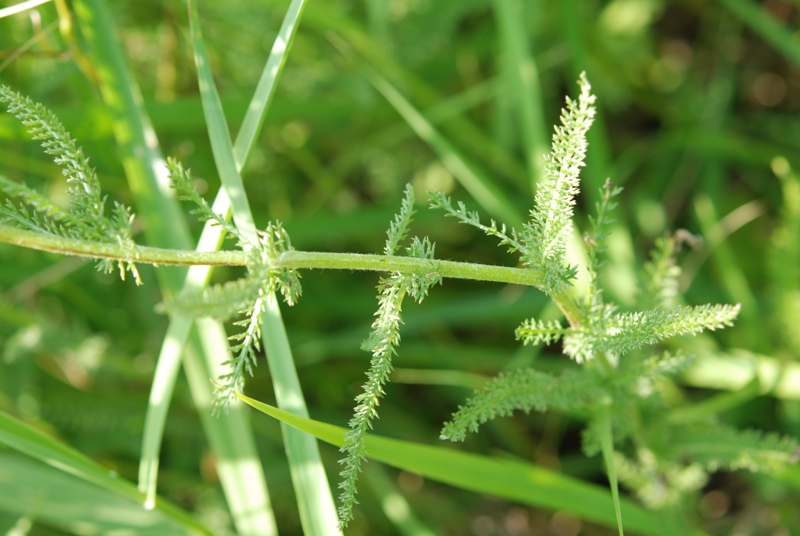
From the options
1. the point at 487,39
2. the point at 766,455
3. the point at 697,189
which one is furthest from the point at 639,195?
the point at 766,455

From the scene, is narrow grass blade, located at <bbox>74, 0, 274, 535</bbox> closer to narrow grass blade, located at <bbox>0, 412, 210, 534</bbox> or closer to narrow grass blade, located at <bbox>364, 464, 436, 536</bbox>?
narrow grass blade, located at <bbox>0, 412, 210, 534</bbox>

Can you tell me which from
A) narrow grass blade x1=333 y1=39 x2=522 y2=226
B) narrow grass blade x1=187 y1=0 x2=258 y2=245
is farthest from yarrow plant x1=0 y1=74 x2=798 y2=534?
narrow grass blade x1=333 y1=39 x2=522 y2=226

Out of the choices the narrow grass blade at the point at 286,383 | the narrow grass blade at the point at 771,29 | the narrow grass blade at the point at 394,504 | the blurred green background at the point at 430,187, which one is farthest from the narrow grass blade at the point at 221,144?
→ the narrow grass blade at the point at 771,29

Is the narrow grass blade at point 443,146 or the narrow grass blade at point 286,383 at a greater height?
the narrow grass blade at point 443,146

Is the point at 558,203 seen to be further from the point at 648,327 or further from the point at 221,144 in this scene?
the point at 221,144

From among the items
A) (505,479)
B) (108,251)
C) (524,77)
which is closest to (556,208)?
(108,251)

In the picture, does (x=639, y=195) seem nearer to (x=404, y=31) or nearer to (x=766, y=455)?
(x=404, y=31)

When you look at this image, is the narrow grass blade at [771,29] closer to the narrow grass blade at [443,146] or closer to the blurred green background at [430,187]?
the blurred green background at [430,187]
